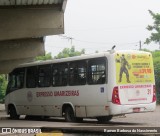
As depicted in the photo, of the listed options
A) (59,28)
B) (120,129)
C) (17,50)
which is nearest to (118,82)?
(120,129)

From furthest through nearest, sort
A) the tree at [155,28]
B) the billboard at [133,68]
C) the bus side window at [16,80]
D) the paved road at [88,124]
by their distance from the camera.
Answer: the tree at [155,28] → the bus side window at [16,80] → the billboard at [133,68] → the paved road at [88,124]

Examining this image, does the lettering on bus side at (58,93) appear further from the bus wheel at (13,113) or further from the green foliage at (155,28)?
the green foliage at (155,28)

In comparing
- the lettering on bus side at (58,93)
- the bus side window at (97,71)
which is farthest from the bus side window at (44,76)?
the bus side window at (97,71)

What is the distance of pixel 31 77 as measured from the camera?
2400 centimetres

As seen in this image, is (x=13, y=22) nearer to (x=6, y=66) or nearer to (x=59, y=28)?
(x=59, y=28)

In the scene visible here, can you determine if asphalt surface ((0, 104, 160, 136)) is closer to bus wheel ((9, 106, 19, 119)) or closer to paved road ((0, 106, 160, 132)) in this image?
paved road ((0, 106, 160, 132))

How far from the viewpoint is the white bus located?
1886 centimetres

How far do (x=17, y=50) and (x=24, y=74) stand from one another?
17.2m

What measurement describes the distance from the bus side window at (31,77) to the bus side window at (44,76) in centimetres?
46

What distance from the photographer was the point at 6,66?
2052 inches

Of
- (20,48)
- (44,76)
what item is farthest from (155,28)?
(44,76)

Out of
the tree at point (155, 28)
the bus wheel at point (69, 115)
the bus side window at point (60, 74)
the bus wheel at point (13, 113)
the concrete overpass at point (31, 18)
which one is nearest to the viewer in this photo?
the bus wheel at point (69, 115)

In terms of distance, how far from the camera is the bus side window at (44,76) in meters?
22.6

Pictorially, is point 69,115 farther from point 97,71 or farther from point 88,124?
point 97,71
